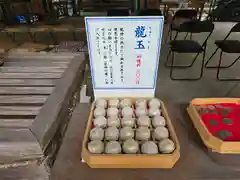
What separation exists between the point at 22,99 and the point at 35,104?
0.25ft

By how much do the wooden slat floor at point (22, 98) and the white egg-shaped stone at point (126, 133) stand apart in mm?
313

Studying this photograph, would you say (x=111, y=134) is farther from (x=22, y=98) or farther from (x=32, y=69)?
(x=32, y=69)

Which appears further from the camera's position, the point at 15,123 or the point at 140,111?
the point at 140,111

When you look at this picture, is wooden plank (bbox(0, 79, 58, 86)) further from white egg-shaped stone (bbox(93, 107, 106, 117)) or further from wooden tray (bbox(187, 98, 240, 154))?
wooden tray (bbox(187, 98, 240, 154))

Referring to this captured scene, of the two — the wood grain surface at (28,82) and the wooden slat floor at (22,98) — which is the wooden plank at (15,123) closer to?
the wooden slat floor at (22,98)

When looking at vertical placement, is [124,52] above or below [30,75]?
above

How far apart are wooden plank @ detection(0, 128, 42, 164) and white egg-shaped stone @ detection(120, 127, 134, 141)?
1.02ft

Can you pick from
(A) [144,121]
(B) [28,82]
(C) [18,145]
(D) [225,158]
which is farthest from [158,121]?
(B) [28,82]

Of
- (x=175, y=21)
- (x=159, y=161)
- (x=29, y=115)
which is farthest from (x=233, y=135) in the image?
(x=175, y=21)

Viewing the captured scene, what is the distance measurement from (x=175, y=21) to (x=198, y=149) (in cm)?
348

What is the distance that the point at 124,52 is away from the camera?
940 mm

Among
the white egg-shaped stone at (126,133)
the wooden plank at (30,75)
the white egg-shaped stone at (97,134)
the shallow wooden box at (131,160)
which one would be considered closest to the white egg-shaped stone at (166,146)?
the shallow wooden box at (131,160)

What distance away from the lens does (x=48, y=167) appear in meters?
0.71

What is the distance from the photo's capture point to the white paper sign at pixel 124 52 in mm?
878
